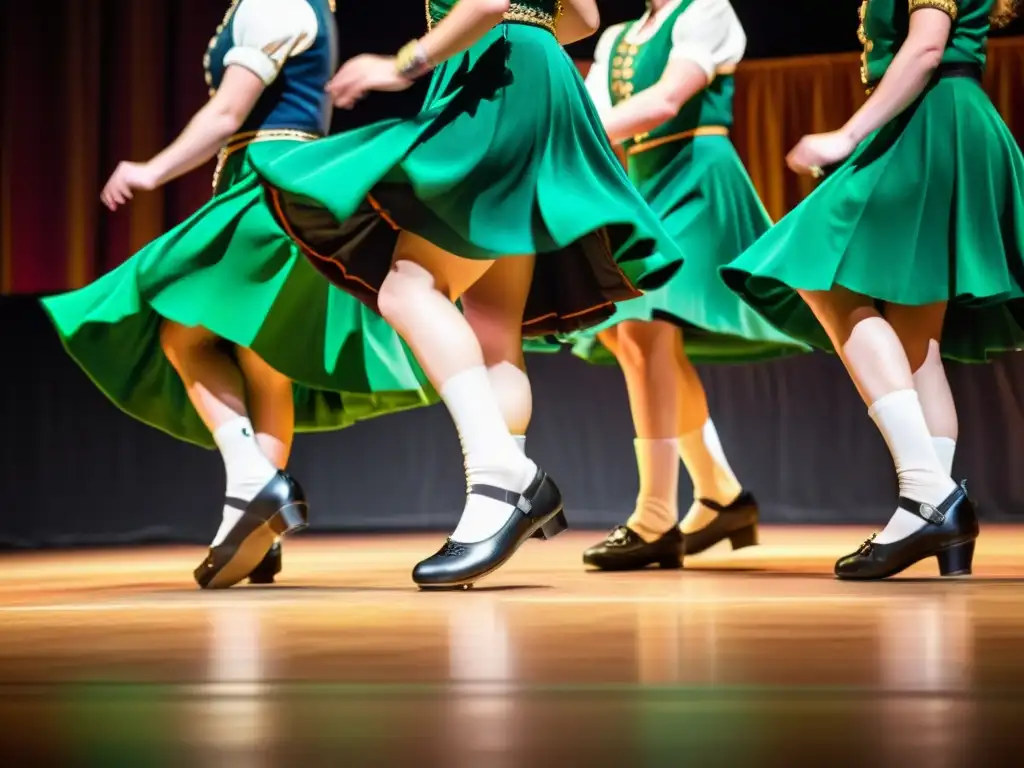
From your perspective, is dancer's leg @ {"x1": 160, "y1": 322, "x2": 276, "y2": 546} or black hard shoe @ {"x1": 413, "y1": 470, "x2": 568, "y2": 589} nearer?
black hard shoe @ {"x1": 413, "y1": 470, "x2": 568, "y2": 589}

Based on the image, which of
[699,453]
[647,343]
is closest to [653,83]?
[647,343]

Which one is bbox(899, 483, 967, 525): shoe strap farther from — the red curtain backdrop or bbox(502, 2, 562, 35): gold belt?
the red curtain backdrop

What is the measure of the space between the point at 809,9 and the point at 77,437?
3224 millimetres

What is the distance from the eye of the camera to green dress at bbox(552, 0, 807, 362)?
293cm

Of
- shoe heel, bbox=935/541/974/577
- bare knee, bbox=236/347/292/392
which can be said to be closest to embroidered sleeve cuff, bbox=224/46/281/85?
bare knee, bbox=236/347/292/392

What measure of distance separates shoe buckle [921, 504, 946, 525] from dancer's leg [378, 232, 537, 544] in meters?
0.60

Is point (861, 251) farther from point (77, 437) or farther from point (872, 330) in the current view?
point (77, 437)

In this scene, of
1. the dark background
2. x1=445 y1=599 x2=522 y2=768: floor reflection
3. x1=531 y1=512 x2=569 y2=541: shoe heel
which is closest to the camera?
x1=445 y1=599 x2=522 y2=768: floor reflection

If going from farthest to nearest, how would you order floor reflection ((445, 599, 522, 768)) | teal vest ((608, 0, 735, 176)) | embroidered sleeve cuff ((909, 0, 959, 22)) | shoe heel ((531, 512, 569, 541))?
teal vest ((608, 0, 735, 176))
embroidered sleeve cuff ((909, 0, 959, 22))
shoe heel ((531, 512, 569, 541))
floor reflection ((445, 599, 522, 768))

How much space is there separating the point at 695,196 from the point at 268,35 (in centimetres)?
87

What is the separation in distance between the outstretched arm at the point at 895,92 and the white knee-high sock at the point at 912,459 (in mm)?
375

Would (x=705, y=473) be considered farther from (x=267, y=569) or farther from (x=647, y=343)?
(x=267, y=569)

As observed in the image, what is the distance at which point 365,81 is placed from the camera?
2.18 m

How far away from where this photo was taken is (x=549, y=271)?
8.27 feet
